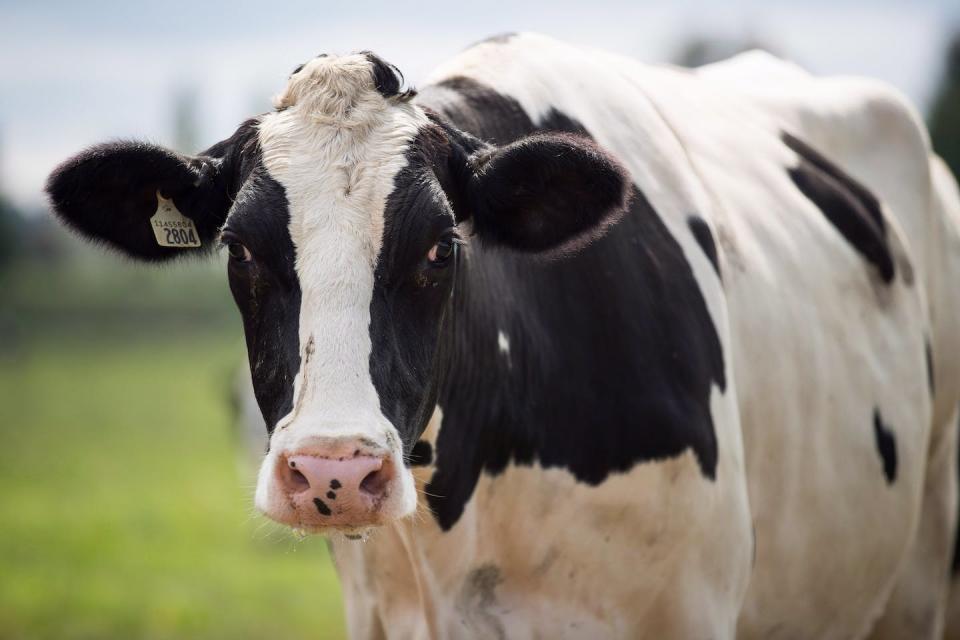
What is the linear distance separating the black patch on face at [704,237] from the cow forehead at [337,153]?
44.0 inches

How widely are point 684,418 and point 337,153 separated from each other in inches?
52.6

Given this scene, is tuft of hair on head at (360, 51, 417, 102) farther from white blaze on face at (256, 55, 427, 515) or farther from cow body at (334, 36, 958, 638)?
cow body at (334, 36, 958, 638)

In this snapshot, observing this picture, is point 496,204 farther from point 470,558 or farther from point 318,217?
point 470,558

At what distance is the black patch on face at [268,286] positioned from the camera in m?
3.39

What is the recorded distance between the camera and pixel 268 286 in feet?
11.5

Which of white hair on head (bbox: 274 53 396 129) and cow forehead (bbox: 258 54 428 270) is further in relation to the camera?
white hair on head (bbox: 274 53 396 129)

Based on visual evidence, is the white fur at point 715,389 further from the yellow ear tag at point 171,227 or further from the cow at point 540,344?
the yellow ear tag at point 171,227

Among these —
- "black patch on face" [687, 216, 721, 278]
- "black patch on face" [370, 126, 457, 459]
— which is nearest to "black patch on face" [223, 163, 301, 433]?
"black patch on face" [370, 126, 457, 459]

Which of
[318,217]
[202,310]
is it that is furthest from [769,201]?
[202,310]

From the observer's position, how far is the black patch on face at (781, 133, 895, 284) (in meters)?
5.59

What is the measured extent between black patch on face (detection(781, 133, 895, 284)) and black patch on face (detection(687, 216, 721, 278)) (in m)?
1.20

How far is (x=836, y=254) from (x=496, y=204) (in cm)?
217

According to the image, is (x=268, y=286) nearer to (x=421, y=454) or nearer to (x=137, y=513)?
(x=421, y=454)

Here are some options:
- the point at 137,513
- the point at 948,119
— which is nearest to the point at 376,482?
the point at 137,513
